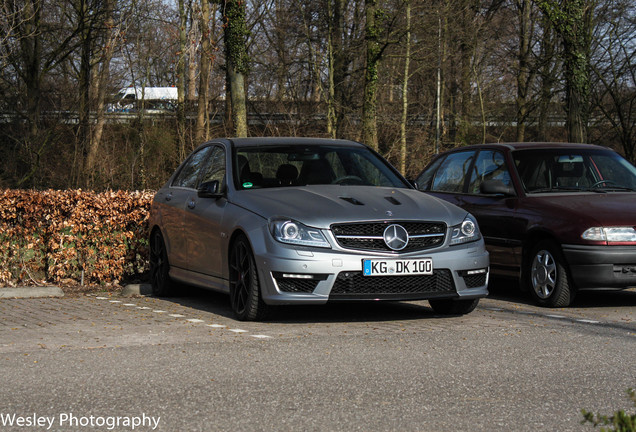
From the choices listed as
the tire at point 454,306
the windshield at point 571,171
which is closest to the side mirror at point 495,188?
the windshield at point 571,171

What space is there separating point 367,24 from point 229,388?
79.1 ft

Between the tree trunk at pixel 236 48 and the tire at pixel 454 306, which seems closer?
the tire at pixel 454 306

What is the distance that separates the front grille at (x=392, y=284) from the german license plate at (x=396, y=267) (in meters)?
0.04

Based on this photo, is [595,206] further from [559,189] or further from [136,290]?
[136,290]

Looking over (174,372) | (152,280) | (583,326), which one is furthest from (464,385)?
(152,280)

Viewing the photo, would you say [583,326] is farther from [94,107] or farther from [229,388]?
[94,107]

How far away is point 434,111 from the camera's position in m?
37.5

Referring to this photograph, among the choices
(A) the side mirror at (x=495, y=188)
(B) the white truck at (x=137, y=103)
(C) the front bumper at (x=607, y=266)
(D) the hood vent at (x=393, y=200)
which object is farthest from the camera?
(B) the white truck at (x=137, y=103)

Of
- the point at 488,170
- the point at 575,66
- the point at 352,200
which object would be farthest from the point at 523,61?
the point at 352,200

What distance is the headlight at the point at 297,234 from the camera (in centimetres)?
789

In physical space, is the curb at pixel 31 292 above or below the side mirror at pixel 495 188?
below

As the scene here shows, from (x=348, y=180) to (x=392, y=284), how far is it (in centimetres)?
169

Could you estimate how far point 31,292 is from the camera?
10859mm

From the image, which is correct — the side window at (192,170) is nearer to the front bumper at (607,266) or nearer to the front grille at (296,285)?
the front grille at (296,285)
